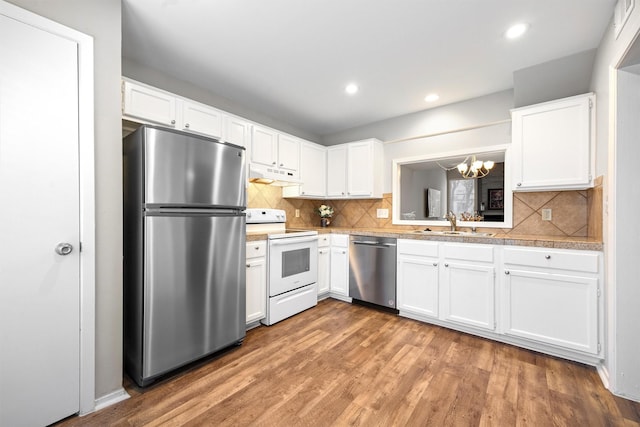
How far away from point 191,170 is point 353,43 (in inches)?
61.3

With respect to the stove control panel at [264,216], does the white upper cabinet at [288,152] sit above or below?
above

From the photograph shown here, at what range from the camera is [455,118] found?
3.22 metres

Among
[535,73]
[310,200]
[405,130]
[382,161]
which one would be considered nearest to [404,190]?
[382,161]

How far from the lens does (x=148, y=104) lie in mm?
2164

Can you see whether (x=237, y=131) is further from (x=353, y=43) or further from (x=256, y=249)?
(x=353, y=43)

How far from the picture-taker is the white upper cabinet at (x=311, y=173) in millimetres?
3682

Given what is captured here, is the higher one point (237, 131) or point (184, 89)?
point (184, 89)

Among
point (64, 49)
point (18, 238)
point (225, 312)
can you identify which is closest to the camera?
point (18, 238)

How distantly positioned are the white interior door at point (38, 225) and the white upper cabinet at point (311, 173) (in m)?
2.43

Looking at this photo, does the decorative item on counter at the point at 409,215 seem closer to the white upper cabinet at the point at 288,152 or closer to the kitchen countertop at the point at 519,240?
the kitchen countertop at the point at 519,240

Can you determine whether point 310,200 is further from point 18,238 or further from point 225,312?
point 18,238

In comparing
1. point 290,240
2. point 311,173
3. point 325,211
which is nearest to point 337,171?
point 311,173

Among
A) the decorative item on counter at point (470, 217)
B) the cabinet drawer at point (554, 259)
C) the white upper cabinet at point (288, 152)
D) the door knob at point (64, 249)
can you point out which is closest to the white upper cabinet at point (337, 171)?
the white upper cabinet at point (288, 152)

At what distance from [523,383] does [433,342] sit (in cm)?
69
